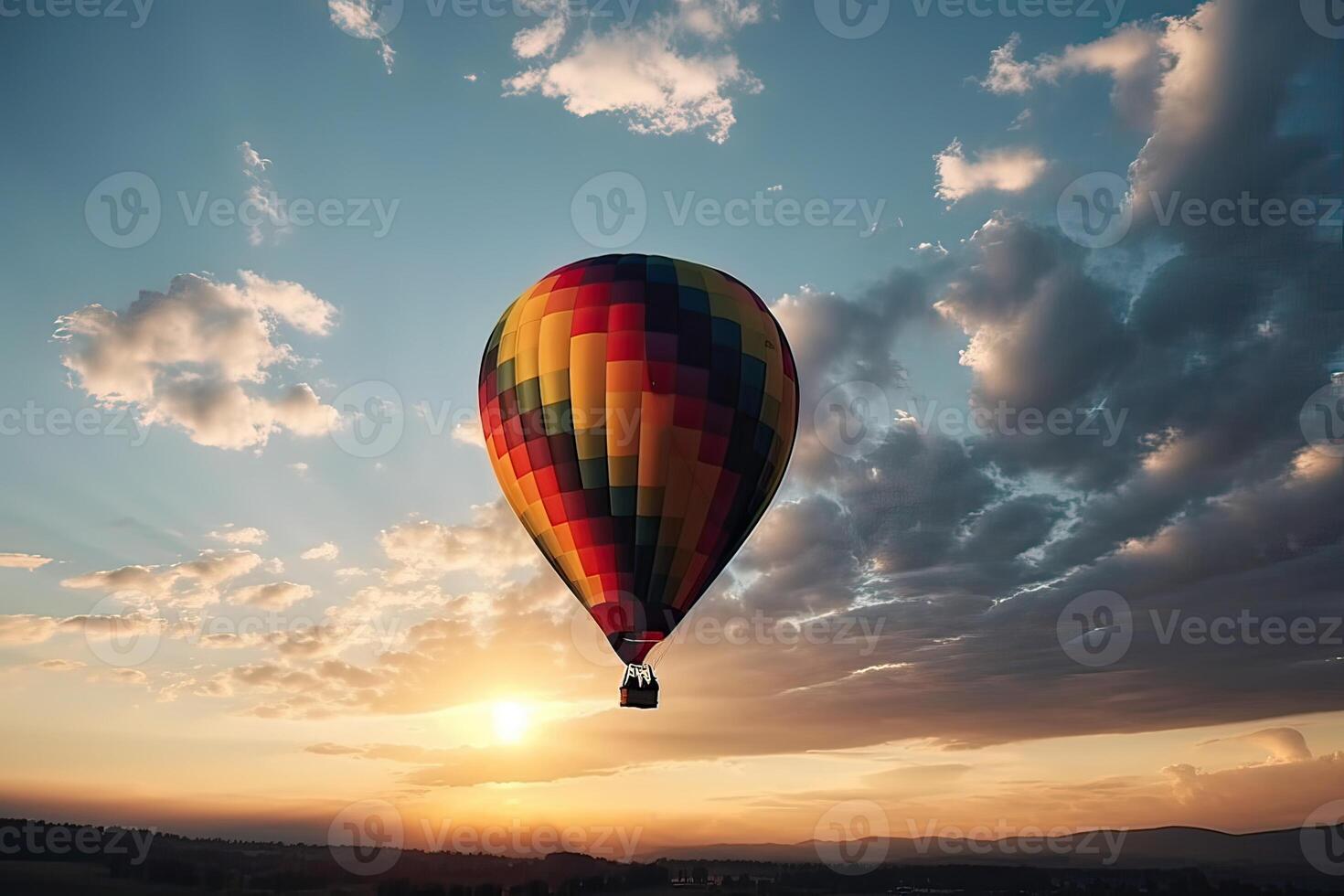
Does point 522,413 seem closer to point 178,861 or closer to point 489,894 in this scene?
point 489,894

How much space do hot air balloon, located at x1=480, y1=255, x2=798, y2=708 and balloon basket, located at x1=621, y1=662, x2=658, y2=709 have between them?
0.05 metres

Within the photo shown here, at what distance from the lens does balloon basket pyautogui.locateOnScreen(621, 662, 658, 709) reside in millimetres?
29406

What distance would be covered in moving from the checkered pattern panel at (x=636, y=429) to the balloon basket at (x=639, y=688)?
45 centimetres

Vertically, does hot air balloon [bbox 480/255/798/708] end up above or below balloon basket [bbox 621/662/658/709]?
above

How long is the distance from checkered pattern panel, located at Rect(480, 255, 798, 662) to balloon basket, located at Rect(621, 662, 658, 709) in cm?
45

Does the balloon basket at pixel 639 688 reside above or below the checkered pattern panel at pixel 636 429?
below

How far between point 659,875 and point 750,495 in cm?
17265

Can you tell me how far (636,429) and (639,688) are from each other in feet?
27.0

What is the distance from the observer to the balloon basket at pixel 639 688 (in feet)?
96.5

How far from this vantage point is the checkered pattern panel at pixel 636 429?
99.1ft

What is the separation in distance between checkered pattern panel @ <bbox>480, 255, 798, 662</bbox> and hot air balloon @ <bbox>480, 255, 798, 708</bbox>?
0.05 meters

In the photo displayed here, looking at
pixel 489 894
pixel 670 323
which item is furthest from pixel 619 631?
pixel 489 894

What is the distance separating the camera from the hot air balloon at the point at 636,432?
3019cm

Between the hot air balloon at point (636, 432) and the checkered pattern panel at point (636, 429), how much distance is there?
5cm
